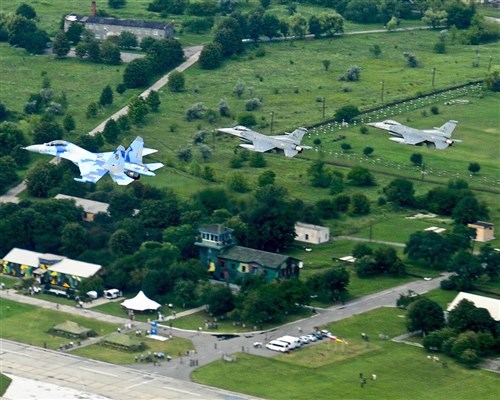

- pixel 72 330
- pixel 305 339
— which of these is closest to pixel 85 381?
pixel 72 330

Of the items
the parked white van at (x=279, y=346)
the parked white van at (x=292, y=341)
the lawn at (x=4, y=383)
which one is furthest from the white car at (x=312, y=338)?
the lawn at (x=4, y=383)

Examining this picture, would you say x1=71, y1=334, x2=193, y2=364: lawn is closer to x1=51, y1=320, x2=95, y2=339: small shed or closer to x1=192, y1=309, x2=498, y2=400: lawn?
x1=51, y1=320, x2=95, y2=339: small shed

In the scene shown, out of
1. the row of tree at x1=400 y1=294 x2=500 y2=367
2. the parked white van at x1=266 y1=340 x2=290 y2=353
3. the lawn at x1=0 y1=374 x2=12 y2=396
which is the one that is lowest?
the lawn at x1=0 y1=374 x2=12 y2=396

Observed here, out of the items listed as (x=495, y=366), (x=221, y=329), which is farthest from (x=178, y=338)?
(x=495, y=366)

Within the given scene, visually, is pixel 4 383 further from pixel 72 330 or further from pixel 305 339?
pixel 305 339

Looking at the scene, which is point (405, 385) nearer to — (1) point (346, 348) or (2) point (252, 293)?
(1) point (346, 348)

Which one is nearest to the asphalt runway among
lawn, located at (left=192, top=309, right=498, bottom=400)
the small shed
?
lawn, located at (left=192, top=309, right=498, bottom=400)
